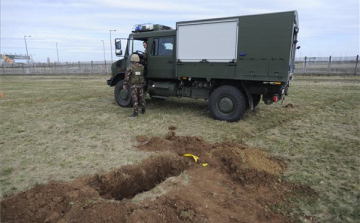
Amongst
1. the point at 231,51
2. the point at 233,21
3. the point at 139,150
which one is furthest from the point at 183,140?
the point at 233,21

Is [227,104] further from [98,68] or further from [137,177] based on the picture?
[98,68]

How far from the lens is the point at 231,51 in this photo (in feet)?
20.4

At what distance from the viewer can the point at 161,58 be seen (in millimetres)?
7559

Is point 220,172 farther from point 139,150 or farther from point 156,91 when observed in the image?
point 156,91

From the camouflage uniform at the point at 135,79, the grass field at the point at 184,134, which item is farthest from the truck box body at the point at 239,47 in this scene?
the grass field at the point at 184,134

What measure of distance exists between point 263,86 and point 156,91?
135 inches

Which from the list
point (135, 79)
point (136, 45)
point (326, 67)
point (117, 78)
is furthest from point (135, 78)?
point (326, 67)

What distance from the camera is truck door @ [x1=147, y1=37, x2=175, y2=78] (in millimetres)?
7383

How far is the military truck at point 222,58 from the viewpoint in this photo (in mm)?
5660

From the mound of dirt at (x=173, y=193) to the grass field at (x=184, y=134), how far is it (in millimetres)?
279

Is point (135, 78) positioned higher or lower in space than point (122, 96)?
higher

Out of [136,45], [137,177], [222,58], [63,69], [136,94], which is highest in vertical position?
[136,45]

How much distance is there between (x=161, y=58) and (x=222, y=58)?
2111mm

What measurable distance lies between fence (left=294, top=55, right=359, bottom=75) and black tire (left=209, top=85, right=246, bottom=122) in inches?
686
